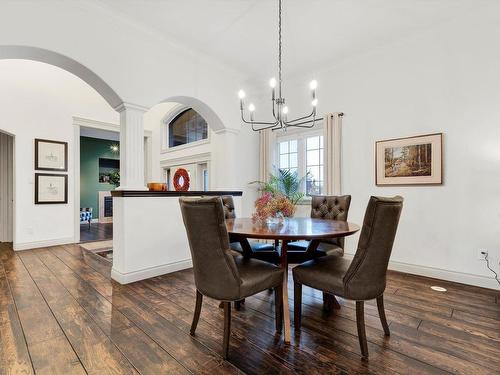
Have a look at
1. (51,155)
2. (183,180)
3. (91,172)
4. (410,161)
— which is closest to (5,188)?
(51,155)

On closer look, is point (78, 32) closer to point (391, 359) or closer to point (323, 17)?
point (323, 17)

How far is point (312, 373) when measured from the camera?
4.95ft

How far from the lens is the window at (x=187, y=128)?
19.5 ft

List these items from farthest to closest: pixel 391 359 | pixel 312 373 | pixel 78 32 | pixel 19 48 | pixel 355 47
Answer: pixel 355 47
pixel 78 32
pixel 19 48
pixel 391 359
pixel 312 373

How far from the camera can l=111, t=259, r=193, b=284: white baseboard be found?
2.99 m

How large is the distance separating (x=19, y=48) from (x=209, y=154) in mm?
3429

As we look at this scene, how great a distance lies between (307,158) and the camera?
4.55 meters

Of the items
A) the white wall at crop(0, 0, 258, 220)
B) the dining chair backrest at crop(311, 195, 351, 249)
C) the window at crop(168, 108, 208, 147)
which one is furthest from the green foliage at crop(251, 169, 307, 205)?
the window at crop(168, 108, 208, 147)

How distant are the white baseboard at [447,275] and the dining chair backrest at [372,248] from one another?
2.07m

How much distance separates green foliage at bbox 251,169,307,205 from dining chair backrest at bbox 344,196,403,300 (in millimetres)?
2637

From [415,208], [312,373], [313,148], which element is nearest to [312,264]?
[312,373]

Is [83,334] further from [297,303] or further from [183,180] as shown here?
[183,180]

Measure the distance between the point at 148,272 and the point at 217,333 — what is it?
160 cm

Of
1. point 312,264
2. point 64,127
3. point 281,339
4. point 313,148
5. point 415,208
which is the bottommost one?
point 281,339
